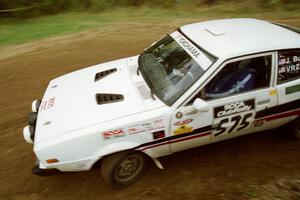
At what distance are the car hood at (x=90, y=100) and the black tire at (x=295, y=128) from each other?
1.99 m

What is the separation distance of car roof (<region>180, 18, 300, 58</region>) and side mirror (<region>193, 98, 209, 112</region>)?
595 millimetres

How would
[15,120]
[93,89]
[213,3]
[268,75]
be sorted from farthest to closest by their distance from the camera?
[213,3] → [15,120] → [93,89] → [268,75]

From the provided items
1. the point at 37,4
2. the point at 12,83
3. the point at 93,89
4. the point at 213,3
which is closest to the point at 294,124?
the point at 93,89

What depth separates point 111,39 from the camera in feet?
28.3

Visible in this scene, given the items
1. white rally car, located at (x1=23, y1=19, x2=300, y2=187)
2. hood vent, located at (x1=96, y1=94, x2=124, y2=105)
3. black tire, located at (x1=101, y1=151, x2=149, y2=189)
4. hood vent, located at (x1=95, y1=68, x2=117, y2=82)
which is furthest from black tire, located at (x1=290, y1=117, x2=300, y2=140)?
hood vent, located at (x1=95, y1=68, x2=117, y2=82)

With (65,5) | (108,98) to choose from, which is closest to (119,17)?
(65,5)

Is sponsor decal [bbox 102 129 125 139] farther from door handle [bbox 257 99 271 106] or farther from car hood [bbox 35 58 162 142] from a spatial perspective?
door handle [bbox 257 99 271 106]

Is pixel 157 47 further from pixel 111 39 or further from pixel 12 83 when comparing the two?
pixel 111 39

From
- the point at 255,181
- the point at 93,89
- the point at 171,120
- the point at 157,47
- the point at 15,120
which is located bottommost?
the point at 255,181

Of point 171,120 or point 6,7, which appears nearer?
Answer: point 171,120

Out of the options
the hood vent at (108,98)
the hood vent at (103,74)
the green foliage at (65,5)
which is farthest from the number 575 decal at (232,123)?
the green foliage at (65,5)

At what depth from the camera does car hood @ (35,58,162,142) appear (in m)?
3.37

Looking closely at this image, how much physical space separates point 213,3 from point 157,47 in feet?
25.2

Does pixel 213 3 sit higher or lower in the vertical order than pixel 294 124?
higher
